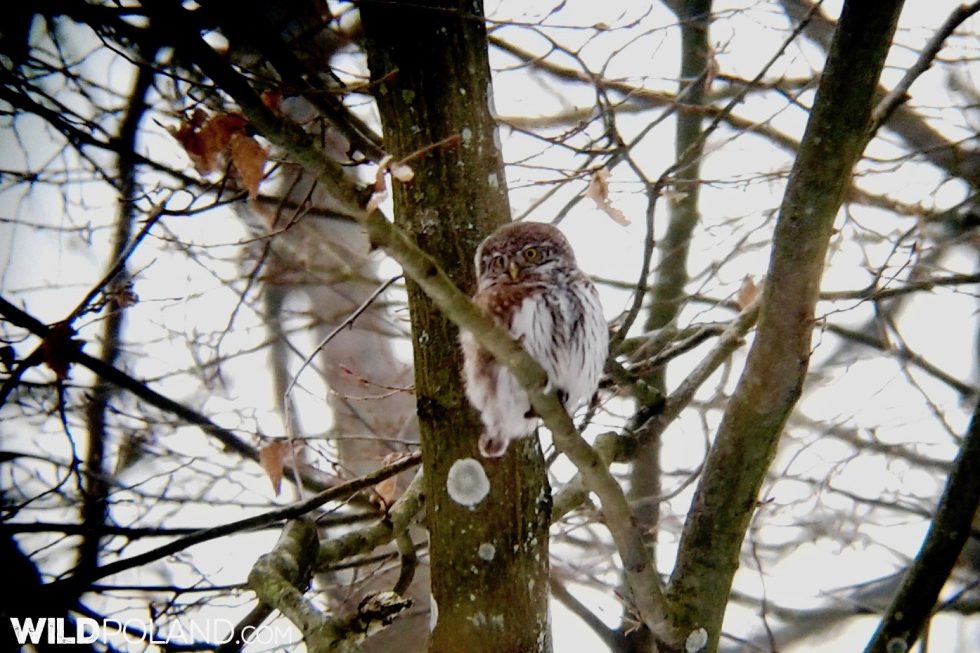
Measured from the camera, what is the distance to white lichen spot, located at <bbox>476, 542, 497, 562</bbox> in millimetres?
2326

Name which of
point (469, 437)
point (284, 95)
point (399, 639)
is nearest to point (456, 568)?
point (469, 437)

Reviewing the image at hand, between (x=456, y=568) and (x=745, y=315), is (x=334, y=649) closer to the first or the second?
(x=456, y=568)

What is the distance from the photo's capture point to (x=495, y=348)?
1740 millimetres

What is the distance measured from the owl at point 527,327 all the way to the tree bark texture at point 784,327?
49 cm

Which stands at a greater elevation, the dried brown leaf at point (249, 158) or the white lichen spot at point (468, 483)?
the dried brown leaf at point (249, 158)

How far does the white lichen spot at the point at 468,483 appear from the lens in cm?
233

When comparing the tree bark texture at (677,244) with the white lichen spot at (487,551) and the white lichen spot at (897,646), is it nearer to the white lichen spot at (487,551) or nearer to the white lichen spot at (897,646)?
the white lichen spot at (897,646)

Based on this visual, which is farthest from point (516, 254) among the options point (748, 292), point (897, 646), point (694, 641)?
point (897, 646)

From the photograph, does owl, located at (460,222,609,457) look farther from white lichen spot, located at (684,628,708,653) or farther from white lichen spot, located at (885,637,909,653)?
white lichen spot, located at (885,637,909,653)

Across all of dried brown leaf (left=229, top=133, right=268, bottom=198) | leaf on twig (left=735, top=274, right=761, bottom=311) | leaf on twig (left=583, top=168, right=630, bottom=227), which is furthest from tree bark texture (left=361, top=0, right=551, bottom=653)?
leaf on twig (left=735, top=274, right=761, bottom=311)

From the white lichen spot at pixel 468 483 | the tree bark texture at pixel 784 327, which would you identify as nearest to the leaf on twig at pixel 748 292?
the tree bark texture at pixel 784 327

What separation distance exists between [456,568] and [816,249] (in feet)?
4.51

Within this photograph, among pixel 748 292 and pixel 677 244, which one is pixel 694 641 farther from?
pixel 677 244

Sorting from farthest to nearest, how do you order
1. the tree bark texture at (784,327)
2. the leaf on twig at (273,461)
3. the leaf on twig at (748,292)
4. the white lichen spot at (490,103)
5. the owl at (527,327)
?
the leaf on twig at (748,292), the leaf on twig at (273,461), the white lichen spot at (490,103), the owl at (527,327), the tree bark texture at (784,327)
